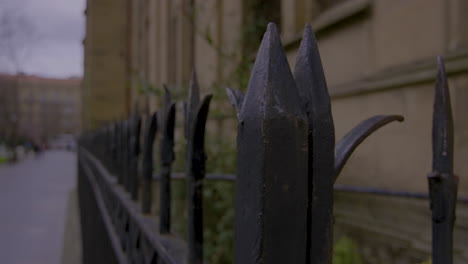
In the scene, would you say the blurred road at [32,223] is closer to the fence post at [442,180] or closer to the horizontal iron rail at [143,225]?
the horizontal iron rail at [143,225]

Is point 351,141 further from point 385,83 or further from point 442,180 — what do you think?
point 385,83

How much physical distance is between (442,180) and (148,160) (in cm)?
82

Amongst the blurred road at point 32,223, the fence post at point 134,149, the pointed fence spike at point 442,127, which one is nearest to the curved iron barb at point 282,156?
the pointed fence spike at point 442,127

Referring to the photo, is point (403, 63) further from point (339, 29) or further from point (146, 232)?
point (146, 232)

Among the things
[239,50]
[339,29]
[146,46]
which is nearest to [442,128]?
[339,29]

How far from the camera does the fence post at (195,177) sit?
2.79ft

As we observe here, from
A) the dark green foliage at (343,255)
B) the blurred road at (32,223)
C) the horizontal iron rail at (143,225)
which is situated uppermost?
the horizontal iron rail at (143,225)

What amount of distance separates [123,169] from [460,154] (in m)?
1.75

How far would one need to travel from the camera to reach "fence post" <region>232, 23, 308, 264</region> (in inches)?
20.0

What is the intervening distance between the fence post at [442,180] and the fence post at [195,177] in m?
0.54

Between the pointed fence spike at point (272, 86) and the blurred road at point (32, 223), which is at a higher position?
the pointed fence spike at point (272, 86)

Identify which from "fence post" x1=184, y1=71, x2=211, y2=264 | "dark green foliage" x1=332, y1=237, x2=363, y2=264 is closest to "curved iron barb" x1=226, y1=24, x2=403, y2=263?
"fence post" x1=184, y1=71, x2=211, y2=264

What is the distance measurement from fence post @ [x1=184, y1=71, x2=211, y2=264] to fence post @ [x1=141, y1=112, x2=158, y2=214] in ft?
1.49

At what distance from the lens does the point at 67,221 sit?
8.14 metres
